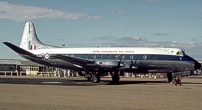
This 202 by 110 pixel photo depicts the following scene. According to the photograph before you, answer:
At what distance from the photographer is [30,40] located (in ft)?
198

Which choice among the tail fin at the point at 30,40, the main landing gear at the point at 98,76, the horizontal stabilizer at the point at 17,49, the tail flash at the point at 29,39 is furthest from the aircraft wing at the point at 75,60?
Answer: the tail flash at the point at 29,39

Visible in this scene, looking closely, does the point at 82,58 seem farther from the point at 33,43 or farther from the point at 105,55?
the point at 33,43

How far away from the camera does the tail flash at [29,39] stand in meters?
59.2

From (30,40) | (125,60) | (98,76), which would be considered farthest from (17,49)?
(125,60)

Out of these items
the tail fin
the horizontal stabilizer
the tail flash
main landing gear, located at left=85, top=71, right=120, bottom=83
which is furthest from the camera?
the tail flash

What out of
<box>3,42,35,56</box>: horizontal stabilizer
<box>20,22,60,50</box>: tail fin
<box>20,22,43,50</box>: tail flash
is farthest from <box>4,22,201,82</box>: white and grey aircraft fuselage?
<box>20,22,43,50</box>: tail flash

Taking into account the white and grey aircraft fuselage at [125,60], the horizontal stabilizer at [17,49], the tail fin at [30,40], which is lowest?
the white and grey aircraft fuselage at [125,60]

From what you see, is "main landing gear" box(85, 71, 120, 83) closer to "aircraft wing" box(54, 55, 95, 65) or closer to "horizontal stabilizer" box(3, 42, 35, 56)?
"aircraft wing" box(54, 55, 95, 65)

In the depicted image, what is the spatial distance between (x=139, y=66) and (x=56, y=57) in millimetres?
10280

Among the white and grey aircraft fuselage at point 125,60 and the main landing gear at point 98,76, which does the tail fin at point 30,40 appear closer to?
the white and grey aircraft fuselage at point 125,60

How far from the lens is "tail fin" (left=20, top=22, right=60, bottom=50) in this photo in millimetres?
58606

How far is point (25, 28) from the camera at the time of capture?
205 feet

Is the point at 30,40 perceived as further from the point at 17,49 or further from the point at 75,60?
the point at 75,60

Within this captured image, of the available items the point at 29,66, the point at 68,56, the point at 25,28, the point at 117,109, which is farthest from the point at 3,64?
the point at 117,109
